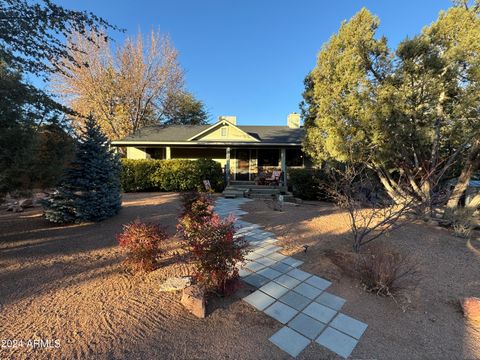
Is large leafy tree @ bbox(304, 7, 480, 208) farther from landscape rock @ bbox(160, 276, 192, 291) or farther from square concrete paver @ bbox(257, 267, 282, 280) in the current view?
landscape rock @ bbox(160, 276, 192, 291)

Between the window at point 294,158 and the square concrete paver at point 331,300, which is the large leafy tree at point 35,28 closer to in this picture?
the square concrete paver at point 331,300

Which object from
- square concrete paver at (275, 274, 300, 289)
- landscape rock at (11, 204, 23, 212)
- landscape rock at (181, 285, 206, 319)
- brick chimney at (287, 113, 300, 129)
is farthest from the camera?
brick chimney at (287, 113, 300, 129)

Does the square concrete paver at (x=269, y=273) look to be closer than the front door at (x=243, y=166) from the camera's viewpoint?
Yes

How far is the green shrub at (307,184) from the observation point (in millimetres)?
12297

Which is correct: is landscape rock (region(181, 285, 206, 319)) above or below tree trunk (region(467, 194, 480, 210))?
below

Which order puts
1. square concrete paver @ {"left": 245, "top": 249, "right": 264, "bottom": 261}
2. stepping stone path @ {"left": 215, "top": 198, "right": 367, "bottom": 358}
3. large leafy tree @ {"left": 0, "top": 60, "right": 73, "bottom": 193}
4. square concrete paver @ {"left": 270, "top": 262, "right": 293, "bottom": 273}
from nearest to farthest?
stepping stone path @ {"left": 215, "top": 198, "right": 367, "bottom": 358} → large leafy tree @ {"left": 0, "top": 60, "right": 73, "bottom": 193} → square concrete paver @ {"left": 270, "top": 262, "right": 293, "bottom": 273} → square concrete paver @ {"left": 245, "top": 249, "right": 264, "bottom": 261}

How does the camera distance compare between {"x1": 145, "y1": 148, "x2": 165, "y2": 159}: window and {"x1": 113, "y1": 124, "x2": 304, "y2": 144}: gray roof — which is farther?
{"x1": 145, "y1": 148, "x2": 165, "y2": 159}: window

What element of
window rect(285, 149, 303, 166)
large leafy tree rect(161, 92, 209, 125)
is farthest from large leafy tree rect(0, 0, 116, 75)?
large leafy tree rect(161, 92, 209, 125)

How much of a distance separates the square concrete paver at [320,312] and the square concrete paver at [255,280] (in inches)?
31.8

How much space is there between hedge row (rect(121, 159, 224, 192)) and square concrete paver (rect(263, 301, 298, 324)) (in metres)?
10.2

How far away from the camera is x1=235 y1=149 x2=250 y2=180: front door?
16188 millimetres

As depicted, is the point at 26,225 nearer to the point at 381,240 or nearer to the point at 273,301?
the point at 273,301

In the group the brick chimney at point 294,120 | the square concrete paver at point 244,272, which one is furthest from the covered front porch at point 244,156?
the square concrete paver at point 244,272

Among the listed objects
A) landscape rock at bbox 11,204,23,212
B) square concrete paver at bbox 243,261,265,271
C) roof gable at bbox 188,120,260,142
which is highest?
roof gable at bbox 188,120,260,142
